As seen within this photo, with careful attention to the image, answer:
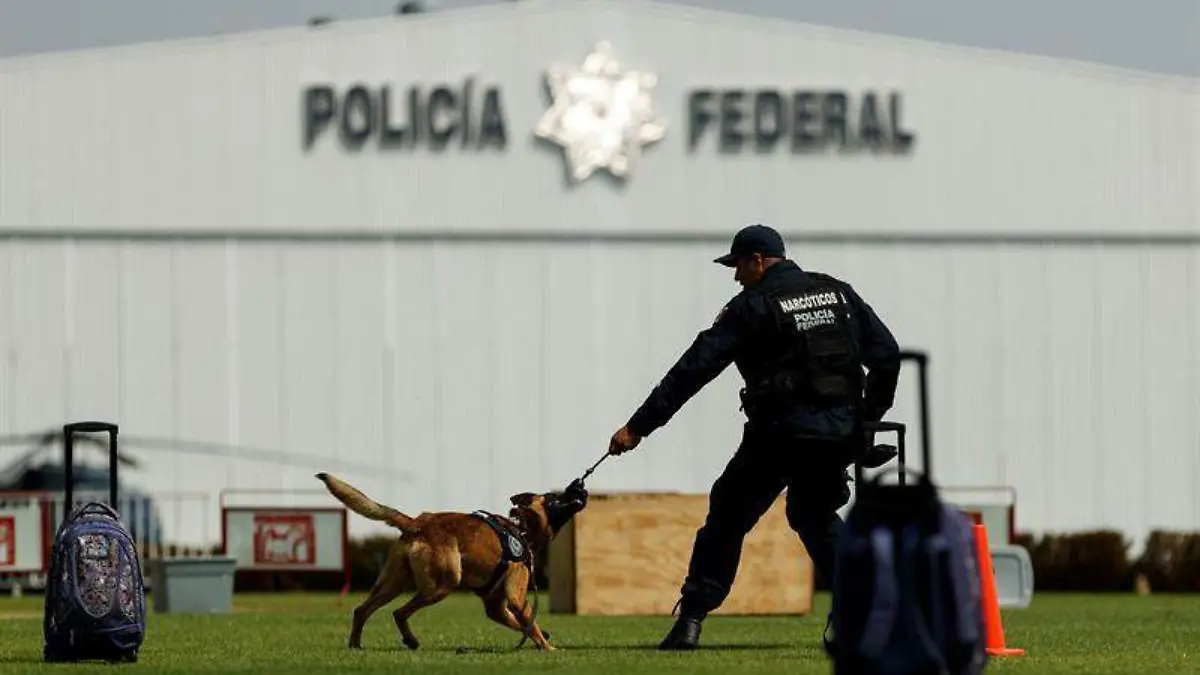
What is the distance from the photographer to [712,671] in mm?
11375

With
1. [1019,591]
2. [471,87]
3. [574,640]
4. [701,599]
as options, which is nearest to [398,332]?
[471,87]

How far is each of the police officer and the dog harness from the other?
1266 mm

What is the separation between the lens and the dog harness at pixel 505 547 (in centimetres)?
1369

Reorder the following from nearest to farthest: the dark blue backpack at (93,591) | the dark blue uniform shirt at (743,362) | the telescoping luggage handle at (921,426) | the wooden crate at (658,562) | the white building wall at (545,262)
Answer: the telescoping luggage handle at (921,426) → the dark blue backpack at (93,591) → the dark blue uniform shirt at (743,362) → the wooden crate at (658,562) → the white building wall at (545,262)

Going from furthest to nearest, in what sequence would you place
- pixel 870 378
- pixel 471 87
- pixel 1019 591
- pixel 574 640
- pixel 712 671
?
pixel 471 87 → pixel 1019 591 → pixel 574 640 → pixel 870 378 → pixel 712 671

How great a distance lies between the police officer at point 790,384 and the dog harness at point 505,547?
1.27 meters

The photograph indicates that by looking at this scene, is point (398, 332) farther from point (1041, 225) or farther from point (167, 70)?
point (1041, 225)

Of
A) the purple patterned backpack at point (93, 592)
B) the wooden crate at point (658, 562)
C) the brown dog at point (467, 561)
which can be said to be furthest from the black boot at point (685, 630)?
the wooden crate at point (658, 562)

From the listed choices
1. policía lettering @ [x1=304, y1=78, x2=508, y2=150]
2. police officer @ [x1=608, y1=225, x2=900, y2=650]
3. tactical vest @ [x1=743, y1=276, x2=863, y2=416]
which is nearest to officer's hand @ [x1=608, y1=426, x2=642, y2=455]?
police officer @ [x1=608, y1=225, x2=900, y2=650]

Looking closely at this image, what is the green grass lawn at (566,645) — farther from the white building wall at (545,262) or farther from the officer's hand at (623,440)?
the white building wall at (545,262)

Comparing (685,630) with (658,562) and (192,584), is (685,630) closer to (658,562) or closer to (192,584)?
(658,562)

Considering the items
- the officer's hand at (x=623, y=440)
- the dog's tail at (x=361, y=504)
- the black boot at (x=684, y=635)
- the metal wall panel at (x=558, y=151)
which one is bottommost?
the black boot at (x=684, y=635)

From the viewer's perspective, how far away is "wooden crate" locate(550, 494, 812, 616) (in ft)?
68.0

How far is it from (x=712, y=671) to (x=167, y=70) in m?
28.8
